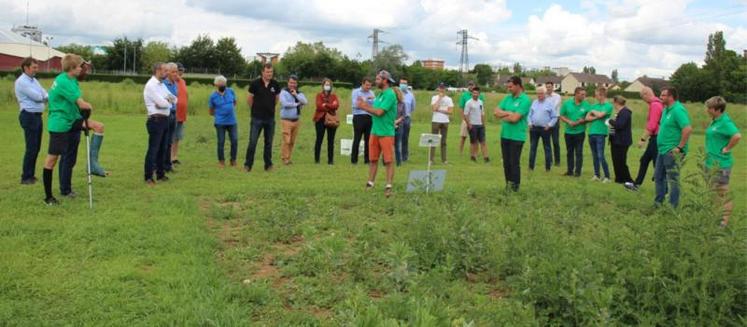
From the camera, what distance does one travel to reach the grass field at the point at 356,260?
14.0 feet

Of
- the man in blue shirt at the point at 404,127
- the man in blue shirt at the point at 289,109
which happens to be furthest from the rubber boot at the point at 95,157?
the man in blue shirt at the point at 404,127

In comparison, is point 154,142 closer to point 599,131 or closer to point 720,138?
point 720,138

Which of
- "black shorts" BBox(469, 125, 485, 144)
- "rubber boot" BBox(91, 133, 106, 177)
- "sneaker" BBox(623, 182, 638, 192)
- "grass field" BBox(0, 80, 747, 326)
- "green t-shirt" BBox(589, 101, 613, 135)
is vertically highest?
"green t-shirt" BBox(589, 101, 613, 135)

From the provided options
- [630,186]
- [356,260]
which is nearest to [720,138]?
[630,186]

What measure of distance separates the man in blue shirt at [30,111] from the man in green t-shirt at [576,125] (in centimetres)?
917

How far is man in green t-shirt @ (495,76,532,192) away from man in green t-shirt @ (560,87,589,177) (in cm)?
313

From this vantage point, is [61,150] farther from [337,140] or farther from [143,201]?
[337,140]

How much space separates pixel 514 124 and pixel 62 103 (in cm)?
622

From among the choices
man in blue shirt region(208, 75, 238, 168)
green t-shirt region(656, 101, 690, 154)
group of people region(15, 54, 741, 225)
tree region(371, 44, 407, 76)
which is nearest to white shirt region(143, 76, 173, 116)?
Answer: group of people region(15, 54, 741, 225)

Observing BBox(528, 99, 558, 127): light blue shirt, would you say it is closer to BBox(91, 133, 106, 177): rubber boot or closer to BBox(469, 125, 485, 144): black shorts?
BBox(469, 125, 485, 144): black shorts

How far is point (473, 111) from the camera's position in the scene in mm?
14508

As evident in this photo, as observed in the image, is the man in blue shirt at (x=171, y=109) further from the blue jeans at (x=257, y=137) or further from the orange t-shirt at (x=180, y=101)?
the blue jeans at (x=257, y=137)

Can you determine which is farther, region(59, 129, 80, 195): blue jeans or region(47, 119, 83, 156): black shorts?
region(59, 129, 80, 195): blue jeans

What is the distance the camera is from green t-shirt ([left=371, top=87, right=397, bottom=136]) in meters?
9.23
